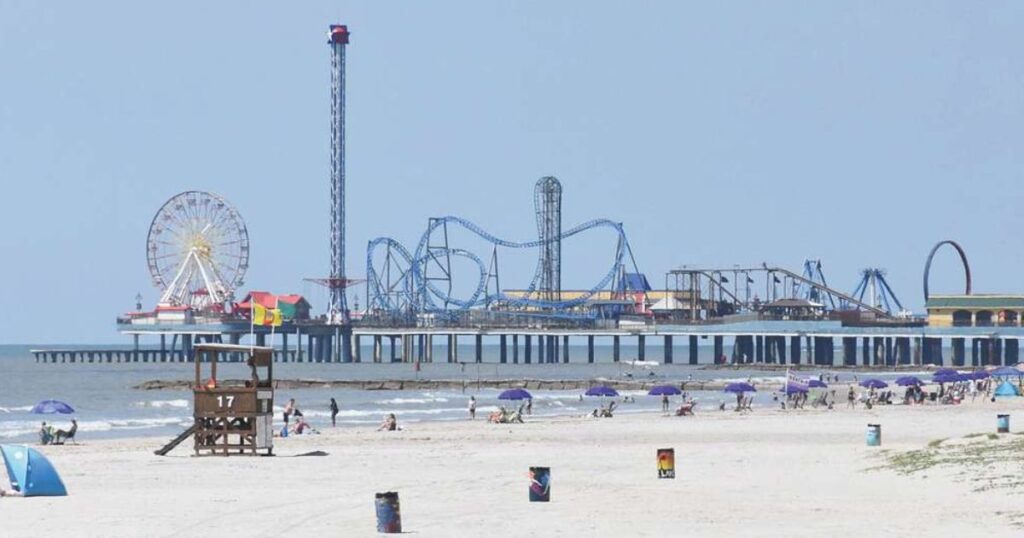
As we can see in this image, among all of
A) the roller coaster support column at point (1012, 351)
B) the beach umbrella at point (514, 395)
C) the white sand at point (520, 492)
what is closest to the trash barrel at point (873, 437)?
the white sand at point (520, 492)

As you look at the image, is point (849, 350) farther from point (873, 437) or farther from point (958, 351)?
point (873, 437)

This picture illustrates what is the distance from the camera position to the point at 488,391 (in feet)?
Result: 311

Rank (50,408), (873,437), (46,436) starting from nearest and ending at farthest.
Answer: (873,437) < (46,436) < (50,408)

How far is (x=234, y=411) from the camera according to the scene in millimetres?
34844

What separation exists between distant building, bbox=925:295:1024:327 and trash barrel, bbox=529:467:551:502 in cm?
11475

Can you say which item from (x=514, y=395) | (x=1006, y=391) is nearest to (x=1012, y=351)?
(x=1006, y=391)

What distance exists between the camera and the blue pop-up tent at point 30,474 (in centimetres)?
2500

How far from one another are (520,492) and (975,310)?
379 feet

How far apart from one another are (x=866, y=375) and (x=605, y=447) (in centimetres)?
8305

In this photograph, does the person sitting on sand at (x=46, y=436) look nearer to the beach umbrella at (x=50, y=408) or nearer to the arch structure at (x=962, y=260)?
the beach umbrella at (x=50, y=408)

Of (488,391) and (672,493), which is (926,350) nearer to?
(488,391)

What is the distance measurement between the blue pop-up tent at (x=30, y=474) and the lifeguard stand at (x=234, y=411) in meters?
8.74

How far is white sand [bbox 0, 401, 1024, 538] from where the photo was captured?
68.6 feet

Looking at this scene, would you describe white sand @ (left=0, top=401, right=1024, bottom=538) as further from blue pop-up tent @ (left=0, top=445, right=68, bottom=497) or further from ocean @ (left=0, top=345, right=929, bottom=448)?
ocean @ (left=0, top=345, right=929, bottom=448)
